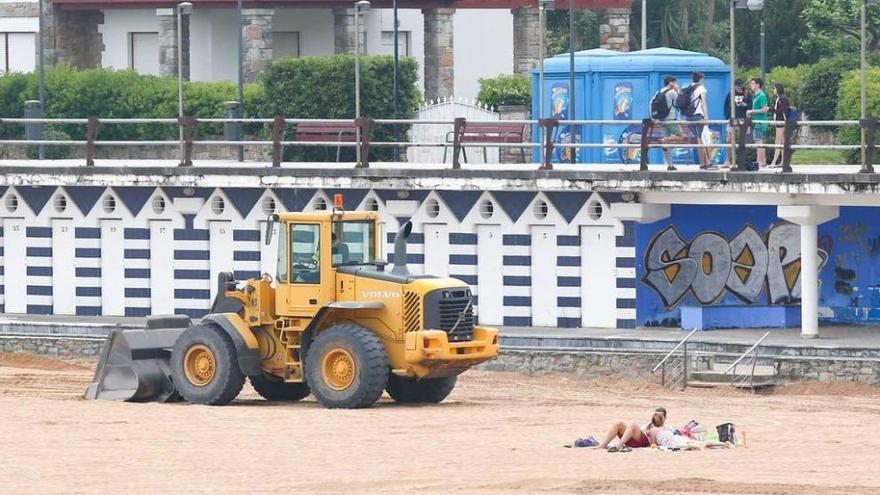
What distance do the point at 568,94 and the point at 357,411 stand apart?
1557 cm

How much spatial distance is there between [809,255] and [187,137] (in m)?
11.1

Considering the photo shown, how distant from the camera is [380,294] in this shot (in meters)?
29.7

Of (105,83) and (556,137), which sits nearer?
(556,137)

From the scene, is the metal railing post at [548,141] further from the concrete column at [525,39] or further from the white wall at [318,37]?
the white wall at [318,37]

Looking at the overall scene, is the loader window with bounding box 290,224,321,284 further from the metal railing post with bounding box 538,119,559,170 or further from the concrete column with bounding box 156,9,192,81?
the concrete column with bounding box 156,9,192,81

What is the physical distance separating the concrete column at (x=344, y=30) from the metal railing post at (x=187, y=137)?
15.8 meters

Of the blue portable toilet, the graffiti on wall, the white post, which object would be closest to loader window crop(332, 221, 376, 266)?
A: the white post

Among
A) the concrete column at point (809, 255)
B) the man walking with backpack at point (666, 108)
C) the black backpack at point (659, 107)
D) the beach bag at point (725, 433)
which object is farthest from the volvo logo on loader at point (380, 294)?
the black backpack at point (659, 107)

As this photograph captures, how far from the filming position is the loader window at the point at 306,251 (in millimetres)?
30016

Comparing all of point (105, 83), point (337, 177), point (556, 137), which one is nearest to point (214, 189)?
point (337, 177)

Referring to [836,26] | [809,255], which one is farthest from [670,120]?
[836,26]

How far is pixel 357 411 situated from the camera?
29656 mm

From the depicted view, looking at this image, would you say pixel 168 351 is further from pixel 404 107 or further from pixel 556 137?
pixel 404 107

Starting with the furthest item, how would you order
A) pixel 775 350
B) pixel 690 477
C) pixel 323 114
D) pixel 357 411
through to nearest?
pixel 323 114
pixel 775 350
pixel 357 411
pixel 690 477
